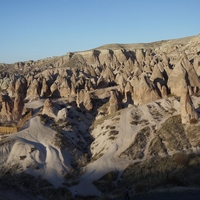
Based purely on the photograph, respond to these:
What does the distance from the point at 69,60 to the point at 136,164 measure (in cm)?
11861

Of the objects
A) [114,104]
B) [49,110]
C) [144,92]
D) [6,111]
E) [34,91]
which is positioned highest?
[34,91]

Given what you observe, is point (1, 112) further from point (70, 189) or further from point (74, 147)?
point (70, 189)

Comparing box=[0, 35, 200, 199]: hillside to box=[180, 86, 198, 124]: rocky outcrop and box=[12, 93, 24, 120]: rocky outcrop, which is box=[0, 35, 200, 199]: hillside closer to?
box=[12, 93, 24, 120]: rocky outcrop

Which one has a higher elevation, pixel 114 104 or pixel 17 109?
pixel 17 109

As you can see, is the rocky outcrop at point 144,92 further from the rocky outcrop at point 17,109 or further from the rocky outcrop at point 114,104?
the rocky outcrop at point 17,109

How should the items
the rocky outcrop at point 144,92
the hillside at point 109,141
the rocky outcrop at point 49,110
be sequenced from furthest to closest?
the rocky outcrop at point 144,92 → the rocky outcrop at point 49,110 → the hillside at point 109,141

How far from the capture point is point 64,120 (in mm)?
44125

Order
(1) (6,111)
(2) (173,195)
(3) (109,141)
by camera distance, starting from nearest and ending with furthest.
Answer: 1. (2) (173,195)
2. (3) (109,141)
3. (1) (6,111)

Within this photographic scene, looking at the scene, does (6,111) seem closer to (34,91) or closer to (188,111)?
(34,91)

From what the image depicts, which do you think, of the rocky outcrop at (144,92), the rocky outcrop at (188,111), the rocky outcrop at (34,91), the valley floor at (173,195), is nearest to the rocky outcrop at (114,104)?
the rocky outcrop at (144,92)

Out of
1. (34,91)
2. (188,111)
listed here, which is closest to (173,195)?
(188,111)

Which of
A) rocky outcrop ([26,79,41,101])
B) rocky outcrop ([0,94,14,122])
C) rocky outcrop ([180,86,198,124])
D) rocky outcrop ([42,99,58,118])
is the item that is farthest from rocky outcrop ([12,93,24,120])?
rocky outcrop ([180,86,198,124])

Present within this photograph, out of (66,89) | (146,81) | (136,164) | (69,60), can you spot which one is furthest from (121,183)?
(69,60)

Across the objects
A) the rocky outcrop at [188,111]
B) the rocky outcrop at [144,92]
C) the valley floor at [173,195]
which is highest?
the rocky outcrop at [144,92]
